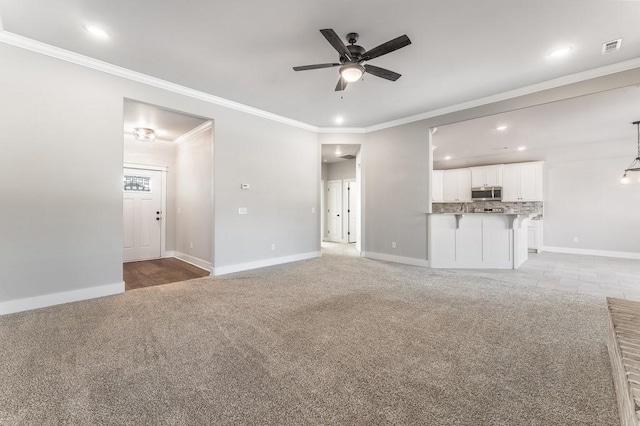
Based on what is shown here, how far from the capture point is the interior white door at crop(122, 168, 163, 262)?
5.91 meters

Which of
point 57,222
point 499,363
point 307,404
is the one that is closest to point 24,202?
point 57,222

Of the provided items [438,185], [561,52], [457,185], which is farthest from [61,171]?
[457,185]

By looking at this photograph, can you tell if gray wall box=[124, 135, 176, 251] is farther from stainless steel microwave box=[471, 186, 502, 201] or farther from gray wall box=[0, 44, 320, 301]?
stainless steel microwave box=[471, 186, 502, 201]

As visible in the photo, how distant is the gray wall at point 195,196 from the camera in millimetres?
5070

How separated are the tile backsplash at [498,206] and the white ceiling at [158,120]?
23.4 ft

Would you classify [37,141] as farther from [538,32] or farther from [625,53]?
[625,53]

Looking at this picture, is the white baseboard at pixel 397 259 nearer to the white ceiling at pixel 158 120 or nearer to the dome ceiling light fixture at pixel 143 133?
the white ceiling at pixel 158 120

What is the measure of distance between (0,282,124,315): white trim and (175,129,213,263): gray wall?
1514mm

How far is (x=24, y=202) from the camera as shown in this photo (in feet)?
9.82

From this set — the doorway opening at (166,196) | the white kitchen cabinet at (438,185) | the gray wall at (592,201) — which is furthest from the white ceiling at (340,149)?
the gray wall at (592,201)

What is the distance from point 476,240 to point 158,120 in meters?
6.44

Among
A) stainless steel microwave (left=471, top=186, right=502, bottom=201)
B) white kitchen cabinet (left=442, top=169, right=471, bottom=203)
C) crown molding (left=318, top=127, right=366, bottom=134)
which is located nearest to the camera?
crown molding (left=318, top=127, right=366, bottom=134)

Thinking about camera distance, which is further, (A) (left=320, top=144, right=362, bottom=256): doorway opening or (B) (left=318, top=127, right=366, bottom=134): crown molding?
(A) (left=320, top=144, right=362, bottom=256): doorway opening

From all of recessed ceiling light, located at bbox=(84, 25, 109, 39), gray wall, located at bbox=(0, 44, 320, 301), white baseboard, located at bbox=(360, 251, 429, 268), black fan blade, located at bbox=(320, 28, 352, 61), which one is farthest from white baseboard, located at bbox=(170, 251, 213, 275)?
black fan blade, located at bbox=(320, 28, 352, 61)
